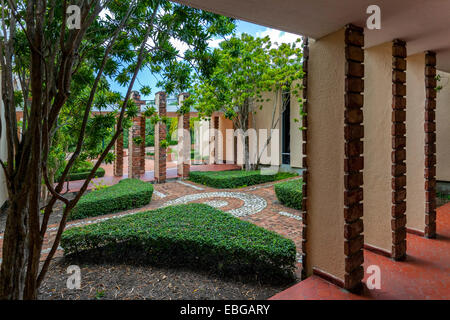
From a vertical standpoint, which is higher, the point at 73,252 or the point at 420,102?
the point at 420,102

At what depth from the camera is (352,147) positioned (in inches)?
82.9

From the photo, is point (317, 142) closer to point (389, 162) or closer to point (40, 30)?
point (389, 162)

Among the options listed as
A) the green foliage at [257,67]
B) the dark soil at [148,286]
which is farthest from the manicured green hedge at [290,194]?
the dark soil at [148,286]

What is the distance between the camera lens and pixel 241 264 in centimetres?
Answer: 289

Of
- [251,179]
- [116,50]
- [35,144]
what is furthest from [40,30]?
[251,179]

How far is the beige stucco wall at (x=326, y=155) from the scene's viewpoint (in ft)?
7.06

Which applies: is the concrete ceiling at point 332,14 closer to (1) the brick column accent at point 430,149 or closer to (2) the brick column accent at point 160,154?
(1) the brick column accent at point 430,149

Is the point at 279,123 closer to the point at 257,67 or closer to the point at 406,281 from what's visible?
the point at 257,67

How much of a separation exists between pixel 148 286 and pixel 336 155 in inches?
93.2

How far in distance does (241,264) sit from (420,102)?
123 inches

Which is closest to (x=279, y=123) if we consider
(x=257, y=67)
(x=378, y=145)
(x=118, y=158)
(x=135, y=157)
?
(x=257, y=67)

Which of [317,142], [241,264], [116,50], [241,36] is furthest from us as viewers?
[241,36]

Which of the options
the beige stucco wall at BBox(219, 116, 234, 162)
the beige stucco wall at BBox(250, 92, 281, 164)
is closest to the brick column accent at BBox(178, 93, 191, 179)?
the beige stucco wall at BBox(250, 92, 281, 164)

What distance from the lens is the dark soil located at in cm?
261
